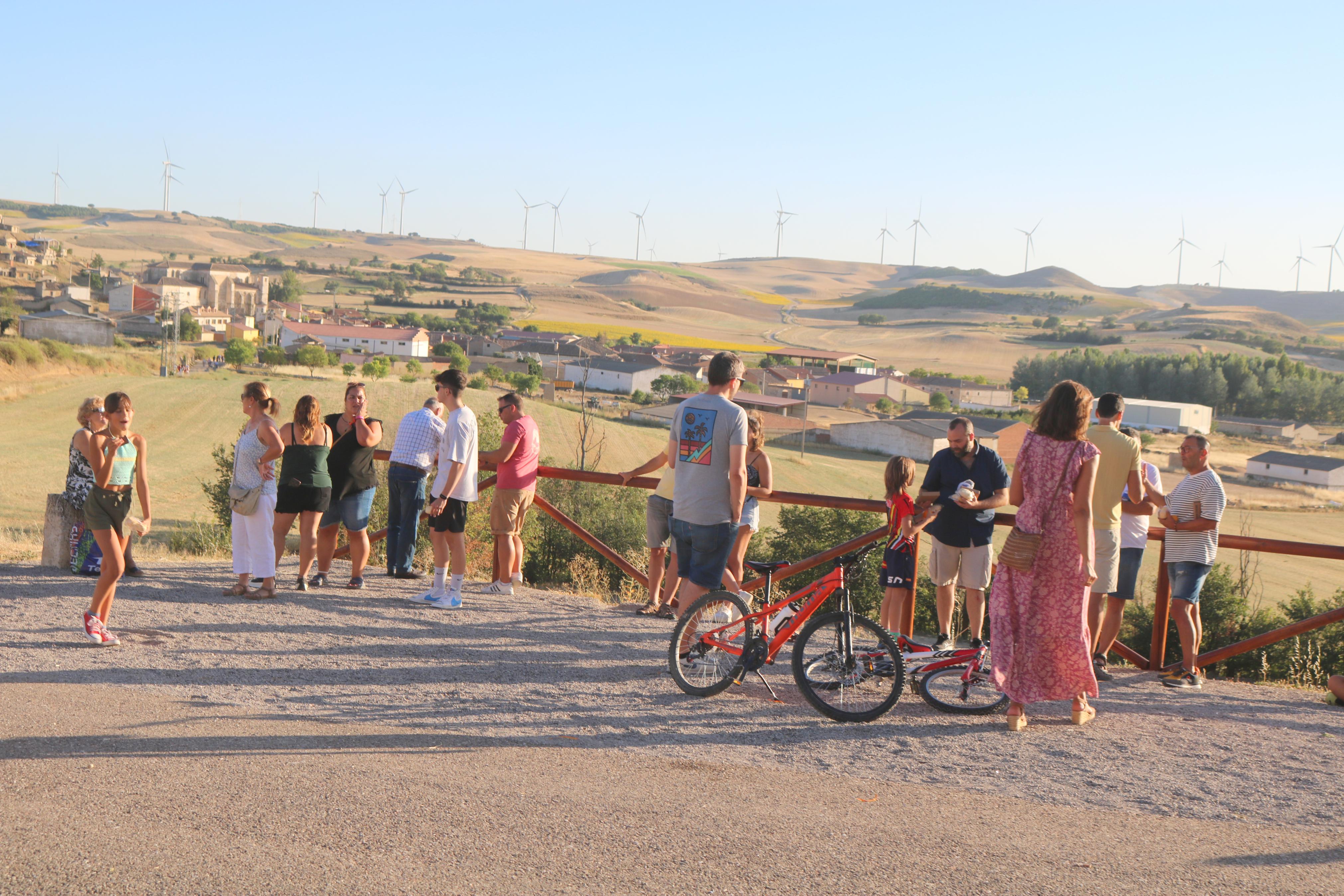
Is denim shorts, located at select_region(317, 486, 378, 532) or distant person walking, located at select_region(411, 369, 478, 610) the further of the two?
denim shorts, located at select_region(317, 486, 378, 532)

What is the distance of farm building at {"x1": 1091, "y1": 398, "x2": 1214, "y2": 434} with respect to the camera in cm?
9788

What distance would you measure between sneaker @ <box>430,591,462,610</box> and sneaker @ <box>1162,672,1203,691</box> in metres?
5.28

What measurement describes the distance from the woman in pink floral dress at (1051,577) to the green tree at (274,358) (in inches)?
3670

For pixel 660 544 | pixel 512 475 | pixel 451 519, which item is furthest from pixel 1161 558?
pixel 451 519

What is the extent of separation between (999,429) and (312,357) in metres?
59.5

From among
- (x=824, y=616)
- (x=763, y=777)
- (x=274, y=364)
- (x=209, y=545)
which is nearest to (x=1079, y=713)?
(x=824, y=616)

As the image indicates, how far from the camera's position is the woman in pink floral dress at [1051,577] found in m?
5.69

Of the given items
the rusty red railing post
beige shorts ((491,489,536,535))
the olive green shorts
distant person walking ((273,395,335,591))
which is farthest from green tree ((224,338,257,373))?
the rusty red railing post

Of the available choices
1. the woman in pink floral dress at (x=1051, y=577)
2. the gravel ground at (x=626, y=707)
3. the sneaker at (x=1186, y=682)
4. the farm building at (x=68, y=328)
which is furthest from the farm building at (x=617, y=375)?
the woman in pink floral dress at (x=1051, y=577)

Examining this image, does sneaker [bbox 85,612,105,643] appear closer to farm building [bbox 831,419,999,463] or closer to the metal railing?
the metal railing

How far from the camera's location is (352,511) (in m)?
8.66

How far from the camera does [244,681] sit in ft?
20.0

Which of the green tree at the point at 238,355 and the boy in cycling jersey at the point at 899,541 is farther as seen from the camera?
the green tree at the point at 238,355

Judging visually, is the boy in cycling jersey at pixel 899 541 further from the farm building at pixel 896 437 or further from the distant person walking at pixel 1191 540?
the farm building at pixel 896 437
